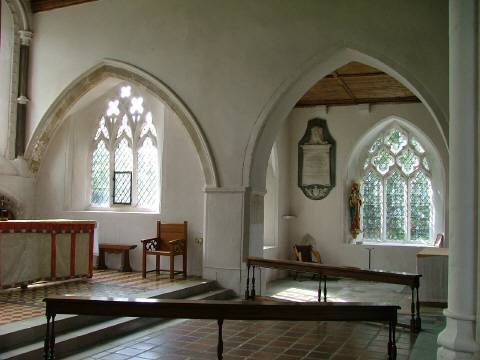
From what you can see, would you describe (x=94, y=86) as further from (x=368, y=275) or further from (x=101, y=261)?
(x=368, y=275)

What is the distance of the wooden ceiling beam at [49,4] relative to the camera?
10.0 meters

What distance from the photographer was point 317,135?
12359mm

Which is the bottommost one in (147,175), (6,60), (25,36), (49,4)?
(147,175)

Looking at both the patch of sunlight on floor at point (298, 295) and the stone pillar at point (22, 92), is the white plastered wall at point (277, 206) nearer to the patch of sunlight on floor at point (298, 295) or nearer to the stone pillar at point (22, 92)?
the patch of sunlight on floor at point (298, 295)

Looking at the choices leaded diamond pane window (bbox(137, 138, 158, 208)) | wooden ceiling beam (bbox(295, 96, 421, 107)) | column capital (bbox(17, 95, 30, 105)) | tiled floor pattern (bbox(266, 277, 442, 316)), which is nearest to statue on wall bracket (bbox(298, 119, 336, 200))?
wooden ceiling beam (bbox(295, 96, 421, 107))

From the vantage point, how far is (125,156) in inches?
421

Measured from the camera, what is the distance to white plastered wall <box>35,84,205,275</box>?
939cm

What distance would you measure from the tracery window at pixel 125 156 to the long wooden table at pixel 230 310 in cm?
632

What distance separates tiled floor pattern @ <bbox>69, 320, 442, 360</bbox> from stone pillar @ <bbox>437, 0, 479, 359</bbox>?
64.7 inches

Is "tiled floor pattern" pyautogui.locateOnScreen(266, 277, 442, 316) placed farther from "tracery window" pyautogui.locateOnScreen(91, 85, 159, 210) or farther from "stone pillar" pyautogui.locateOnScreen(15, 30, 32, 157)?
"stone pillar" pyautogui.locateOnScreen(15, 30, 32, 157)

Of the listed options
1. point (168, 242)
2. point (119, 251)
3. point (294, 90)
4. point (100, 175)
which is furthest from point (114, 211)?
point (294, 90)

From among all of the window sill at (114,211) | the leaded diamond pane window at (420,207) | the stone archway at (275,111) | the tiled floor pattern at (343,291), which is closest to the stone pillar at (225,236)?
the stone archway at (275,111)

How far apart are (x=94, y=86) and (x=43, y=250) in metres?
3.83

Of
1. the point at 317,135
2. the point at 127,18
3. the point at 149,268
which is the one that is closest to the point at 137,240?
the point at 149,268
